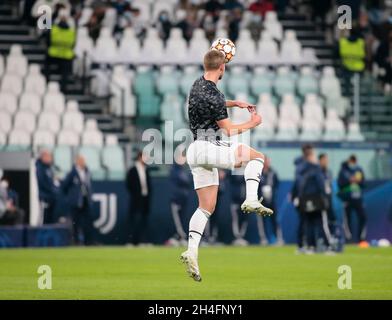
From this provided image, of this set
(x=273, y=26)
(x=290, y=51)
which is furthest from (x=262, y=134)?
(x=273, y=26)

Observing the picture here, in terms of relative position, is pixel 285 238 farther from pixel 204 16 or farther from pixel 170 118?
pixel 204 16

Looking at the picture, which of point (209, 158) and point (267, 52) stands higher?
point (267, 52)

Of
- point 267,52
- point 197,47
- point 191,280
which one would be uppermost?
point 197,47

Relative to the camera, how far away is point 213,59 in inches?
643

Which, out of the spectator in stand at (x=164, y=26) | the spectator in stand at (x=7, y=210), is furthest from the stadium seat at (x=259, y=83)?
the spectator in stand at (x=7, y=210)

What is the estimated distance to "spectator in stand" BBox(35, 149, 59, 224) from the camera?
29.6 meters

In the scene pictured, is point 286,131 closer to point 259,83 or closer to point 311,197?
point 259,83

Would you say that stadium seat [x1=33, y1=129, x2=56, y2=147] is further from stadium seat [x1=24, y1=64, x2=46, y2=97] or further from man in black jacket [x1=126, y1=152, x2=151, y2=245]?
man in black jacket [x1=126, y1=152, x2=151, y2=245]

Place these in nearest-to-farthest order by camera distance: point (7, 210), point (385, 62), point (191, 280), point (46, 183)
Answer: point (191, 280) → point (7, 210) → point (46, 183) → point (385, 62)

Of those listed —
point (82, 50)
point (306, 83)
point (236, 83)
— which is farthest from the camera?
point (306, 83)

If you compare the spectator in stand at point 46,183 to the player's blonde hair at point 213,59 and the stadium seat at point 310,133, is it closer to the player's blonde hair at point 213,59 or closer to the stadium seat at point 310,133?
the stadium seat at point 310,133

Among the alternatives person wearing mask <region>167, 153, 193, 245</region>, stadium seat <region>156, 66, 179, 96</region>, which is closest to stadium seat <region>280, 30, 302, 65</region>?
stadium seat <region>156, 66, 179, 96</region>

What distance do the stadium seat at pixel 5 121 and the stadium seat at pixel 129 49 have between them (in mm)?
4325

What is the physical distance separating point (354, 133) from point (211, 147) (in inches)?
685
